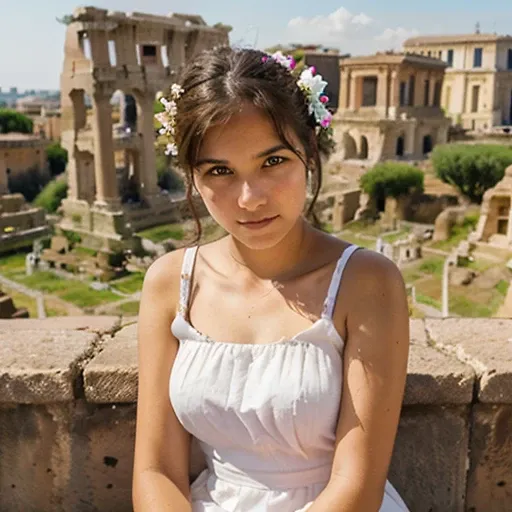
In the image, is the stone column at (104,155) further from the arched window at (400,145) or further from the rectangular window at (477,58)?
the rectangular window at (477,58)

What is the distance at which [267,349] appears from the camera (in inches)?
62.4

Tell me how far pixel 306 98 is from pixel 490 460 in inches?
44.0

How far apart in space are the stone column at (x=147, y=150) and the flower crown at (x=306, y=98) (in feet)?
73.7

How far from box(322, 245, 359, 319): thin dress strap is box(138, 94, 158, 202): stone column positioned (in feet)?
74.4

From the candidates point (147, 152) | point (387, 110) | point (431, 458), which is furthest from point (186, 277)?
point (387, 110)

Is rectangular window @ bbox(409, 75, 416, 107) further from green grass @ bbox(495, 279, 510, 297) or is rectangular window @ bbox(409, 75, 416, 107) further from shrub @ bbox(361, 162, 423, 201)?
green grass @ bbox(495, 279, 510, 297)

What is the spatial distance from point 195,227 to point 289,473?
0.76 m

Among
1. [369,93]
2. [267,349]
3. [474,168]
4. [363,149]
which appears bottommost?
[474,168]

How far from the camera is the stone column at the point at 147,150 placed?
2370 cm

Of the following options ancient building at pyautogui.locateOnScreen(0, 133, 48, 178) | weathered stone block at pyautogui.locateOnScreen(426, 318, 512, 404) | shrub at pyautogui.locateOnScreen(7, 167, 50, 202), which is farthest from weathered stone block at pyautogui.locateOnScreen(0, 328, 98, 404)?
shrub at pyautogui.locateOnScreen(7, 167, 50, 202)

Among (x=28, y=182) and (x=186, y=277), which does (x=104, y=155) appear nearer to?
(x=28, y=182)

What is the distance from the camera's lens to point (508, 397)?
6.09ft

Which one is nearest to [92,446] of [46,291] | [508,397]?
[508,397]

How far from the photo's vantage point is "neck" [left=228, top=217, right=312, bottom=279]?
5.78ft
